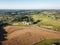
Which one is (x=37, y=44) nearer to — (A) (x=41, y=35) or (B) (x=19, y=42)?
(B) (x=19, y=42)

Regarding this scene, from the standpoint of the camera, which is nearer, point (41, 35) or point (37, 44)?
point (37, 44)

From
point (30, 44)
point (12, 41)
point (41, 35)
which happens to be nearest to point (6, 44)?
point (12, 41)

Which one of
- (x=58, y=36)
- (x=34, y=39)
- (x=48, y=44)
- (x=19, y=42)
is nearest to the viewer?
(x=48, y=44)

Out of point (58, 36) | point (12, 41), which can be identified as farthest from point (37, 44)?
point (58, 36)

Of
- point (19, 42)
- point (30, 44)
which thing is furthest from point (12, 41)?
point (30, 44)

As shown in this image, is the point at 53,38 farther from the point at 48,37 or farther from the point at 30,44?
the point at 30,44

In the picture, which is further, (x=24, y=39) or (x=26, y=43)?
(x=24, y=39)

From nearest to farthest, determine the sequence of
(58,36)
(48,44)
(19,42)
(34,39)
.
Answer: (48,44) → (19,42) → (34,39) → (58,36)

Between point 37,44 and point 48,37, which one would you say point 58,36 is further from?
point 37,44
